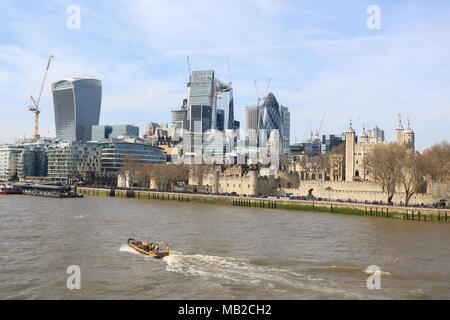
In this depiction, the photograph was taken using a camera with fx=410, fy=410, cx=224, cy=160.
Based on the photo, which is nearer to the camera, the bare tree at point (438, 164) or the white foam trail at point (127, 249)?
the white foam trail at point (127, 249)

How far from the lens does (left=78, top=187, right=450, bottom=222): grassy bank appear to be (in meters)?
62.6

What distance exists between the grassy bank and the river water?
27.2ft

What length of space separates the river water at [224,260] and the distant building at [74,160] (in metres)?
108

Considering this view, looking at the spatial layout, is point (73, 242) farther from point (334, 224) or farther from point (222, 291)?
point (334, 224)

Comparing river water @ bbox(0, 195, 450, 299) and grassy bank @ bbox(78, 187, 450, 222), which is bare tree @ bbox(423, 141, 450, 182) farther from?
river water @ bbox(0, 195, 450, 299)

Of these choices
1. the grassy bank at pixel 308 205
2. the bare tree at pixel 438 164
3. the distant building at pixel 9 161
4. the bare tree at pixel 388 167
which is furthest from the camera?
the distant building at pixel 9 161

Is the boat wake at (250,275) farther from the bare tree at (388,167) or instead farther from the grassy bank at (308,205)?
the bare tree at (388,167)

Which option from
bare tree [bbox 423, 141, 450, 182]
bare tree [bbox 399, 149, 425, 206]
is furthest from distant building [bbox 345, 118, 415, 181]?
bare tree [bbox 399, 149, 425, 206]

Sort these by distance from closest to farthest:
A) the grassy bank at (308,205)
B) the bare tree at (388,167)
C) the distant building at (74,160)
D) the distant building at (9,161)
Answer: the grassy bank at (308,205), the bare tree at (388,167), the distant building at (74,160), the distant building at (9,161)

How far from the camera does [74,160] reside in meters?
159

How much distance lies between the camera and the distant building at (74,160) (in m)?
158

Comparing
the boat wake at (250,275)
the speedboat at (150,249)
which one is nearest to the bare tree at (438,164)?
the boat wake at (250,275)

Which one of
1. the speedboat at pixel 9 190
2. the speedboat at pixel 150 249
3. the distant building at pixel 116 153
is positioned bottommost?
the speedboat at pixel 150 249
